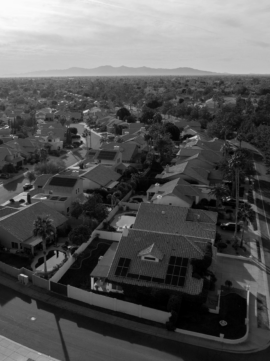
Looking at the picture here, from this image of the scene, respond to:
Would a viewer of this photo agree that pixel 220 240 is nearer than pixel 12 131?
Yes

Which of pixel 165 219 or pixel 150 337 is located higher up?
pixel 165 219

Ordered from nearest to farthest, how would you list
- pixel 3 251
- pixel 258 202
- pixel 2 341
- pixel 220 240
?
pixel 2 341 → pixel 3 251 → pixel 220 240 → pixel 258 202

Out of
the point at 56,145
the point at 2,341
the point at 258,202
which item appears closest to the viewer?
the point at 2,341

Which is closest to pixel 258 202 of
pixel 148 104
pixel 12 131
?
pixel 12 131

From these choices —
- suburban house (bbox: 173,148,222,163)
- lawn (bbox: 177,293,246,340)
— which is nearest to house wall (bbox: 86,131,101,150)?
suburban house (bbox: 173,148,222,163)

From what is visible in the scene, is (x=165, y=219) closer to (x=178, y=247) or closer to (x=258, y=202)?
(x=178, y=247)

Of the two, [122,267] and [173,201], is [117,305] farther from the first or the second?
[173,201]

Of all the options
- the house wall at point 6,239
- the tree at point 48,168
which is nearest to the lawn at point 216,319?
the house wall at point 6,239
